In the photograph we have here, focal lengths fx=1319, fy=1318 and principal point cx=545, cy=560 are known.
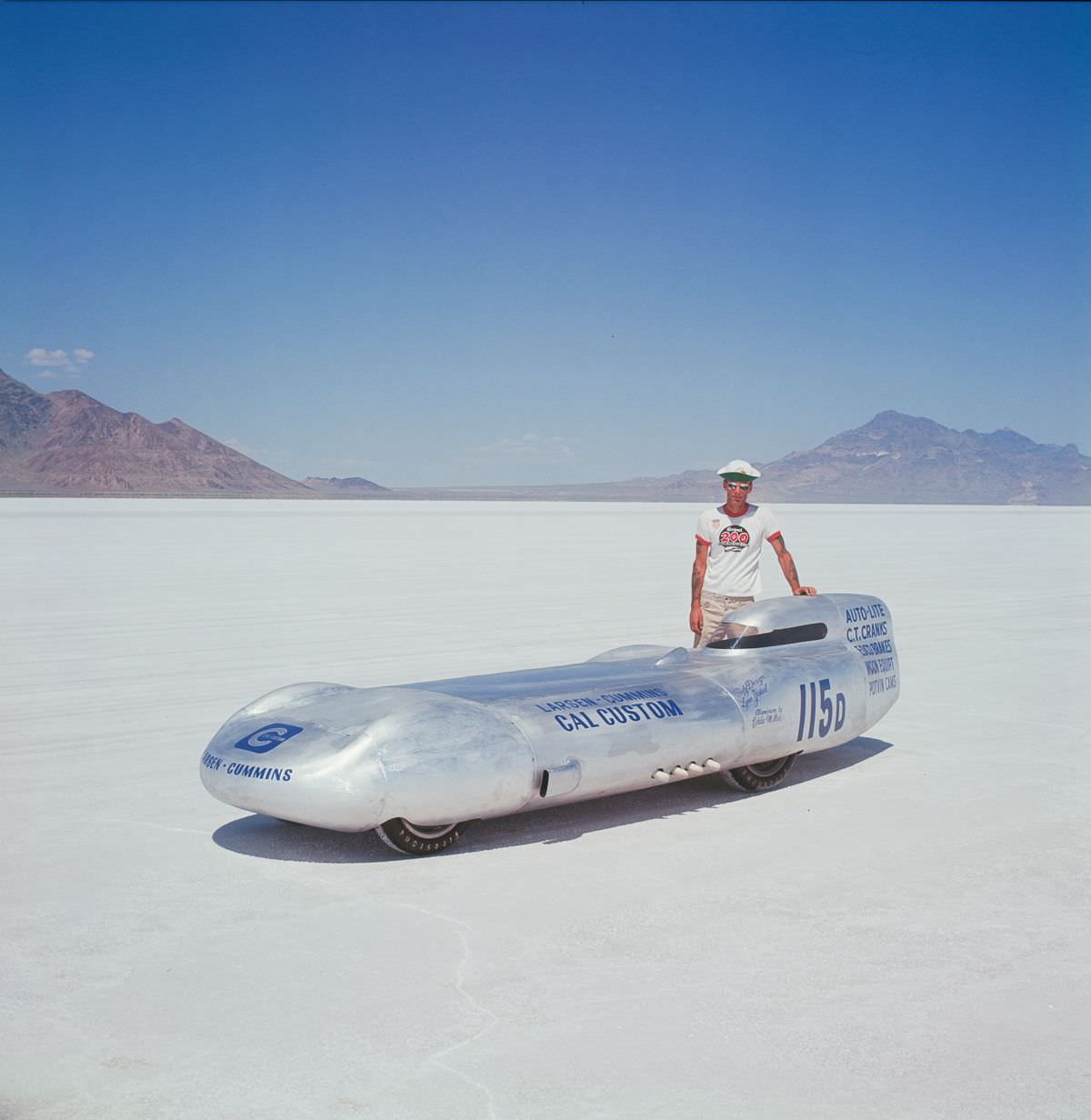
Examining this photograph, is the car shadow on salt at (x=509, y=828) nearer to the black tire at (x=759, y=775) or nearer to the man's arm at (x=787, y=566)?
the black tire at (x=759, y=775)

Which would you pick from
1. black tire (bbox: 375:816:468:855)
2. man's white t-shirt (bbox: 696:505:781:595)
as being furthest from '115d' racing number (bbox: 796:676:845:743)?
black tire (bbox: 375:816:468:855)

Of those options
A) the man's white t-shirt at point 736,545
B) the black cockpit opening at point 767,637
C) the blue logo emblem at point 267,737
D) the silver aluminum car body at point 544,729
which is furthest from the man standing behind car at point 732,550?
the blue logo emblem at point 267,737

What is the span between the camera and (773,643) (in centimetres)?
770

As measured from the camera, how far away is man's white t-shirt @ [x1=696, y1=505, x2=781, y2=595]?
8.27m

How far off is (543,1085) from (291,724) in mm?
2573

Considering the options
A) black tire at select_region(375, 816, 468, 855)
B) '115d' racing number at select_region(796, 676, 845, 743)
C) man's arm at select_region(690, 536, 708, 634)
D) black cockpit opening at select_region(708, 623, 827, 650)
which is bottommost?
black tire at select_region(375, 816, 468, 855)

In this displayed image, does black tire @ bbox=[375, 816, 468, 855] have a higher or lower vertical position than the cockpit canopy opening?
lower

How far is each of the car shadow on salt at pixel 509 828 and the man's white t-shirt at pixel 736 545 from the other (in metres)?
1.35

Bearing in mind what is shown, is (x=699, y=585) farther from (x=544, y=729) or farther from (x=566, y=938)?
(x=566, y=938)

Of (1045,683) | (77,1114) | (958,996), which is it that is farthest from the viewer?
(1045,683)

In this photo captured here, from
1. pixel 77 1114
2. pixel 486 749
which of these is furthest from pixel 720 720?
pixel 77 1114

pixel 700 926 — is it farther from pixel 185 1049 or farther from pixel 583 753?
pixel 185 1049

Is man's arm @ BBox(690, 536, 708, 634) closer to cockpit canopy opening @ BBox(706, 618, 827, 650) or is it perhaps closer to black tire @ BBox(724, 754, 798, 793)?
cockpit canopy opening @ BBox(706, 618, 827, 650)

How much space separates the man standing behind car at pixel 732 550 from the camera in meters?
8.23
